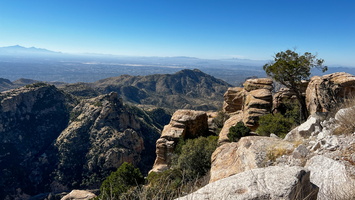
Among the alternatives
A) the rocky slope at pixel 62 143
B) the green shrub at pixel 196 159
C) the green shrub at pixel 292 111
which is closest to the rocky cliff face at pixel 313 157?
the green shrub at pixel 196 159

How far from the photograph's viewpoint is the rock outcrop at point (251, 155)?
333 inches

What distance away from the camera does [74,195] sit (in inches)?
1131

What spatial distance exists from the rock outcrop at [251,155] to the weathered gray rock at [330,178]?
248 cm

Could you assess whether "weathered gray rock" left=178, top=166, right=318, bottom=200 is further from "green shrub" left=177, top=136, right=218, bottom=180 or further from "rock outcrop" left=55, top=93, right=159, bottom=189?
"rock outcrop" left=55, top=93, right=159, bottom=189

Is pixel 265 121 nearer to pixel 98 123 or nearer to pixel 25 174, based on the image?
pixel 98 123

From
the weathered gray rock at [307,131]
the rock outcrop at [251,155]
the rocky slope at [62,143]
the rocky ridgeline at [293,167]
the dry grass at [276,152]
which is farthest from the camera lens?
the rocky slope at [62,143]

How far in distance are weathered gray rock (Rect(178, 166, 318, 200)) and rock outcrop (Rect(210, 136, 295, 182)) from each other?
3.68 m

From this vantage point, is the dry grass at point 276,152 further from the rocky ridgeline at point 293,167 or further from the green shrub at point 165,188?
the green shrub at point 165,188

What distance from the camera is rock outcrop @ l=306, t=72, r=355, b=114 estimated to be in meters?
16.2

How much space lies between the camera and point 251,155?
932 centimetres

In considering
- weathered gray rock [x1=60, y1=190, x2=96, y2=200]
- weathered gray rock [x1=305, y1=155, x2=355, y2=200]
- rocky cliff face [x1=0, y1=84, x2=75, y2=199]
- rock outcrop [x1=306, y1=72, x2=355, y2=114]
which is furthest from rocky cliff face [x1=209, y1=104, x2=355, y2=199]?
rocky cliff face [x1=0, y1=84, x2=75, y2=199]

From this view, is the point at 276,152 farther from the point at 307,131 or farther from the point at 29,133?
the point at 29,133

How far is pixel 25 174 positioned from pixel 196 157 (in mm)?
74100

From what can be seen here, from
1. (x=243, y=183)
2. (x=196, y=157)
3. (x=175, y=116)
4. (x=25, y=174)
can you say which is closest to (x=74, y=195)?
(x=175, y=116)
